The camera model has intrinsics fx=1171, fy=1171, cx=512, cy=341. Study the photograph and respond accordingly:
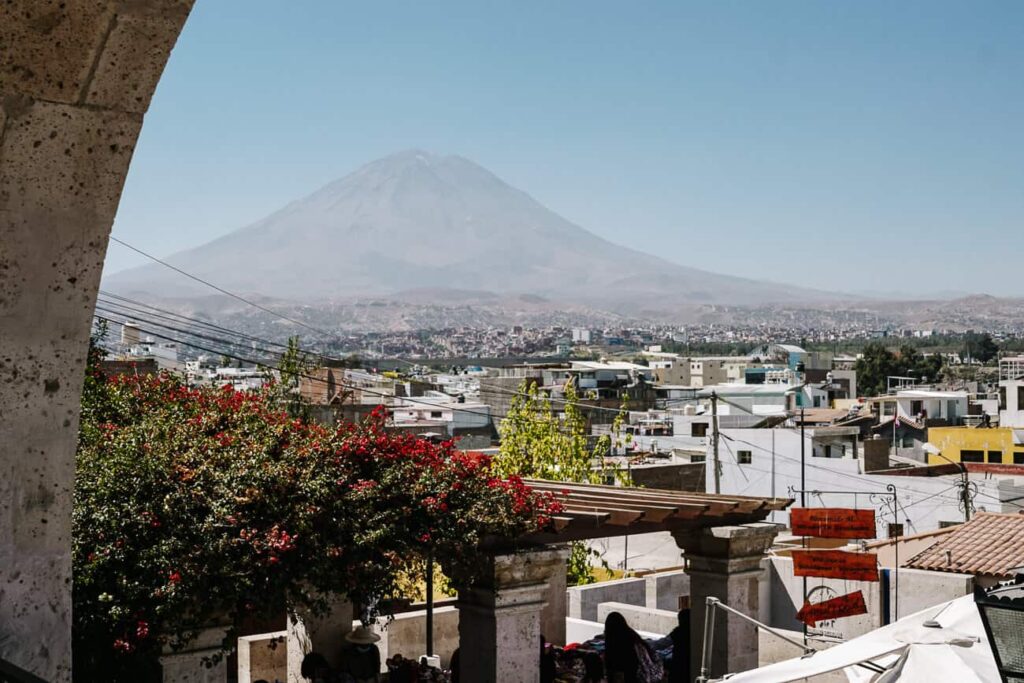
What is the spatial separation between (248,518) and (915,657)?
13.7 ft

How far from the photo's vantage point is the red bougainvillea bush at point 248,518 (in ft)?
22.5

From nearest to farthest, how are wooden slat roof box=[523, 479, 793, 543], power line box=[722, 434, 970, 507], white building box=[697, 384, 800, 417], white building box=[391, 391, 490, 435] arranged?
1. wooden slat roof box=[523, 479, 793, 543]
2. power line box=[722, 434, 970, 507]
3. white building box=[391, 391, 490, 435]
4. white building box=[697, 384, 800, 417]

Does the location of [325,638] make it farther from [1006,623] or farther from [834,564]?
[1006,623]

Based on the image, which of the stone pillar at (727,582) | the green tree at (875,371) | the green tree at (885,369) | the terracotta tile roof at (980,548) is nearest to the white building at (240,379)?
the stone pillar at (727,582)

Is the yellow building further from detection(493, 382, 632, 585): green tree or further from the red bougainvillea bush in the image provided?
the red bougainvillea bush

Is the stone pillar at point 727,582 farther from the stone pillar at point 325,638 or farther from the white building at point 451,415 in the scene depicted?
the white building at point 451,415

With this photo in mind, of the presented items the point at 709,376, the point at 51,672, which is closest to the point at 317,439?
the point at 51,672

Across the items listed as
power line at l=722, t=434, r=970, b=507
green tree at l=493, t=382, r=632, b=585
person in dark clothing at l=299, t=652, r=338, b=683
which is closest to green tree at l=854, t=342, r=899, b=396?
power line at l=722, t=434, r=970, b=507

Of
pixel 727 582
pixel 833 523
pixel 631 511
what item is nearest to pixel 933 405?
pixel 833 523

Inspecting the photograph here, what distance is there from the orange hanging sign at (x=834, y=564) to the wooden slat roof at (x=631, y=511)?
1796 mm

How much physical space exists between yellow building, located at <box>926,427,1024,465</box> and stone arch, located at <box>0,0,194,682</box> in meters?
45.4

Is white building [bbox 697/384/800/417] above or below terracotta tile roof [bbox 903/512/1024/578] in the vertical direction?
below

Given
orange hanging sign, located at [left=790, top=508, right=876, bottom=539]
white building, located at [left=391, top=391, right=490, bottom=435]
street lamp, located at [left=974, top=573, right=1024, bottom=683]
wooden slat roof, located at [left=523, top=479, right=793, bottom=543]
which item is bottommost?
white building, located at [left=391, top=391, right=490, bottom=435]

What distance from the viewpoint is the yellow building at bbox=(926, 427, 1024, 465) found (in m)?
44.9
